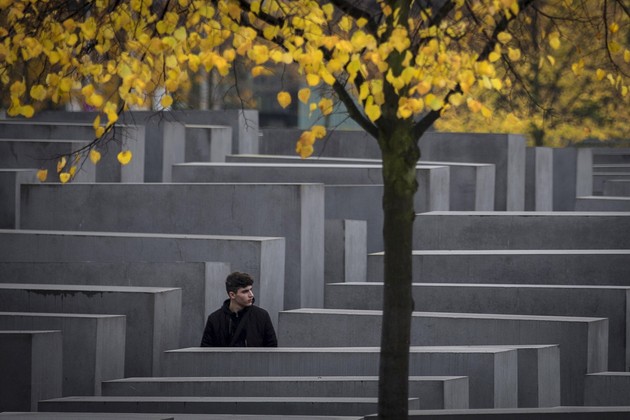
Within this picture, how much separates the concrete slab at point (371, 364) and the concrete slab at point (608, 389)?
61 cm

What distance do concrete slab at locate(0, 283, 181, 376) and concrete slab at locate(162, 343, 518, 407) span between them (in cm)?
92

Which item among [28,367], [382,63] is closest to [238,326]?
[28,367]

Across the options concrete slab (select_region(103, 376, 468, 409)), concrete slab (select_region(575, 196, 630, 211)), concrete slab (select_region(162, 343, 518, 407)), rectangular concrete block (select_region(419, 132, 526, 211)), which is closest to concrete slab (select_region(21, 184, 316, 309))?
concrete slab (select_region(162, 343, 518, 407))

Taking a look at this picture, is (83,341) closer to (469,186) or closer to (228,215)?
(228,215)

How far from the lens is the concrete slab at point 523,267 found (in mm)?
12852

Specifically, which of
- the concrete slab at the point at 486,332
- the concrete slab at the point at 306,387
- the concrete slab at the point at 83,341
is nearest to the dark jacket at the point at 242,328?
the concrete slab at the point at 83,341

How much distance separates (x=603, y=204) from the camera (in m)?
17.6

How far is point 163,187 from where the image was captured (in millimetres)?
14008

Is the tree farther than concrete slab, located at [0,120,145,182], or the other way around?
concrete slab, located at [0,120,145,182]

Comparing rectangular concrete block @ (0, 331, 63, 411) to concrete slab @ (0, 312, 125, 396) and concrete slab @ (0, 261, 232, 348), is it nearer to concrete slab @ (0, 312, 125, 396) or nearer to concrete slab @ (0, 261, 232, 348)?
concrete slab @ (0, 312, 125, 396)

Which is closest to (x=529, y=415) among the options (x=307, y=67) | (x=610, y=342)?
(x=307, y=67)

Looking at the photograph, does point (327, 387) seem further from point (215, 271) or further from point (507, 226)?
point (507, 226)

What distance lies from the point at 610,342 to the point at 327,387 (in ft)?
13.0

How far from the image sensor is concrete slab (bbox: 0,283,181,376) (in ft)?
35.6
